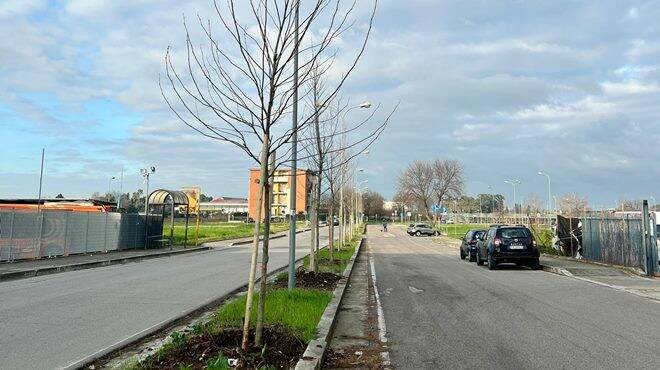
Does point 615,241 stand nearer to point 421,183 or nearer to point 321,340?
point 321,340

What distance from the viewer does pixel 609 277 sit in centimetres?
1652

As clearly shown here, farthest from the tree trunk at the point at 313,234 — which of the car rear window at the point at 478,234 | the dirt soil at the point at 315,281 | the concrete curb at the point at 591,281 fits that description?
the car rear window at the point at 478,234

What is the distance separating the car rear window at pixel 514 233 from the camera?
64.2ft

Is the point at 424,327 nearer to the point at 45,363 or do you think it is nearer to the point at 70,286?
the point at 45,363

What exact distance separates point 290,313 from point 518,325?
12.4ft

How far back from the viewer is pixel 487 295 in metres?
12.5

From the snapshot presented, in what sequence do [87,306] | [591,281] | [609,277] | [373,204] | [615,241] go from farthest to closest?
→ [373,204] < [615,241] < [609,277] < [591,281] < [87,306]

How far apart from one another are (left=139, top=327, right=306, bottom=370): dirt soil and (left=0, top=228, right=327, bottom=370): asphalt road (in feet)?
4.79

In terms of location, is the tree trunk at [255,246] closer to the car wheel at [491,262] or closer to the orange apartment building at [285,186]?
the orange apartment building at [285,186]

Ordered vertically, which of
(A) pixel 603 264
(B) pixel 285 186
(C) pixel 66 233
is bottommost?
(A) pixel 603 264

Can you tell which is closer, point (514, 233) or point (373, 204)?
point (514, 233)

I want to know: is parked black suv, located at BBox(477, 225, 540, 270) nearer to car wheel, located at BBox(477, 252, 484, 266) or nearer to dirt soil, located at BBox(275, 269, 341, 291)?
car wheel, located at BBox(477, 252, 484, 266)

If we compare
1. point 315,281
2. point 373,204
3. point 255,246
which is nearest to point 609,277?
point 315,281

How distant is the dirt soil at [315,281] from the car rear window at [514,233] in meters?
8.13
